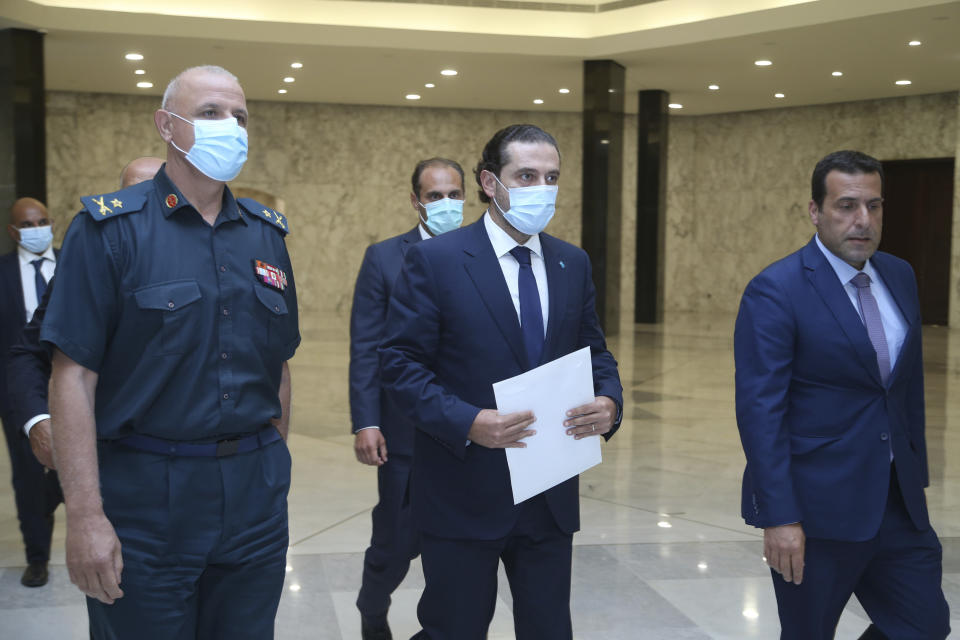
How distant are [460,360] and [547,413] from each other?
0.32 metres

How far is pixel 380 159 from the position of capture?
78.8ft

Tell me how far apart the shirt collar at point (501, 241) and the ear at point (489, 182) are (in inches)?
3.0

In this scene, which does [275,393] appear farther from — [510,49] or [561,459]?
[510,49]

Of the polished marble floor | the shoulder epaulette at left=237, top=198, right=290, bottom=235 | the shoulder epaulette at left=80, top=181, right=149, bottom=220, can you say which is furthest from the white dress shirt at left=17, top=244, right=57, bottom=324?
the shoulder epaulette at left=80, top=181, right=149, bottom=220

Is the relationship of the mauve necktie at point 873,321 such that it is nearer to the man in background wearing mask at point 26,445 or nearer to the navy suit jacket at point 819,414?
the navy suit jacket at point 819,414

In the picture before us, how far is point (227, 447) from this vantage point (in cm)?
262

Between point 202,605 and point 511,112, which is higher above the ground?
point 511,112

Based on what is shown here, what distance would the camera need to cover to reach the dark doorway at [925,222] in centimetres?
2195

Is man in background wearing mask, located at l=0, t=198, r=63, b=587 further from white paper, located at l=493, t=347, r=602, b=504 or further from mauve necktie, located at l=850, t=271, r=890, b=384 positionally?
mauve necktie, located at l=850, t=271, r=890, b=384

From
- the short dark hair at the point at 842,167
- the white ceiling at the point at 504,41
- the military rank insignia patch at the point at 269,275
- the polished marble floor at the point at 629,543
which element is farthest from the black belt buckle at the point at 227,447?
the white ceiling at the point at 504,41

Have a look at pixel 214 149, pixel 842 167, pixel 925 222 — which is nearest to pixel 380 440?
pixel 214 149

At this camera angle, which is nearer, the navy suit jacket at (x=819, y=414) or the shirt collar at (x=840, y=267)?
the navy suit jacket at (x=819, y=414)

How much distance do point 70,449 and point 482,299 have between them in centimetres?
126

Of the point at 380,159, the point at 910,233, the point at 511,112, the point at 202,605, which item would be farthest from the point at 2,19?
the point at 910,233
